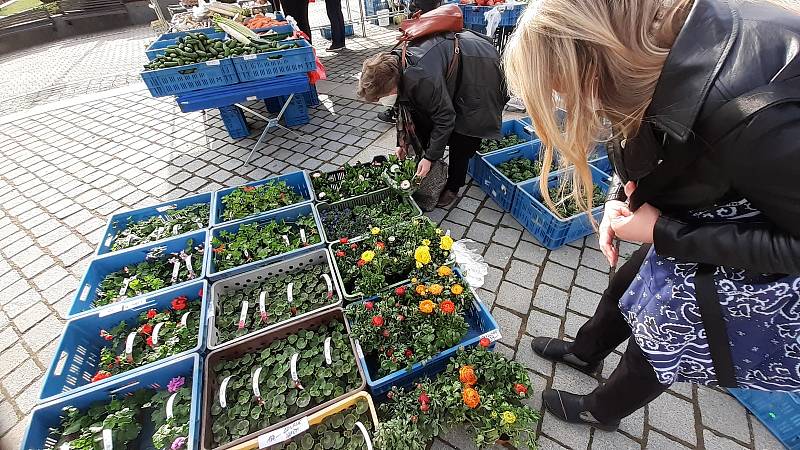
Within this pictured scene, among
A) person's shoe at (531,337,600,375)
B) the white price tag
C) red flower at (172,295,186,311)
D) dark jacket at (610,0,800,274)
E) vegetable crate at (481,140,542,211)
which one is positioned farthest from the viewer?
vegetable crate at (481,140,542,211)

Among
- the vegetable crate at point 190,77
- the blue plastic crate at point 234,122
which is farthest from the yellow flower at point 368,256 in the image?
the blue plastic crate at point 234,122

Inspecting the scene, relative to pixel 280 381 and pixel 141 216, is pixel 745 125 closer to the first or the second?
pixel 280 381

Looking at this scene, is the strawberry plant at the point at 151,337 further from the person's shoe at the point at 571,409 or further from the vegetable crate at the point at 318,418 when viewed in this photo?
the person's shoe at the point at 571,409

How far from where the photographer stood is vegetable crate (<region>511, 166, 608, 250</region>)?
9.84 ft

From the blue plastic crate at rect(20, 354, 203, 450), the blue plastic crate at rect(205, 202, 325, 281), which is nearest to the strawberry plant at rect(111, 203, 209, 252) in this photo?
the blue plastic crate at rect(205, 202, 325, 281)

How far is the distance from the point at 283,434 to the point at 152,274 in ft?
5.92

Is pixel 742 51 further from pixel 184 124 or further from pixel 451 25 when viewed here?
pixel 184 124

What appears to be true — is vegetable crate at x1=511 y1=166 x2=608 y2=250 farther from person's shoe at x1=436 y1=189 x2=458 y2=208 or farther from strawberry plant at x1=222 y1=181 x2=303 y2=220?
strawberry plant at x1=222 y1=181 x2=303 y2=220

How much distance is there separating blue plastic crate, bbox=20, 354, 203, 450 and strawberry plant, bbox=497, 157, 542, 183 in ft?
9.94

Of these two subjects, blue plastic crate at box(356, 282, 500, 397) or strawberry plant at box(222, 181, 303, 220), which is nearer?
blue plastic crate at box(356, 282, 500, 397)

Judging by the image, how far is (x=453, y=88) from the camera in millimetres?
2902

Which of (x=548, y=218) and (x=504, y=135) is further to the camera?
(x=504, y=135)

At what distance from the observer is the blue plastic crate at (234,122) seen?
492cm

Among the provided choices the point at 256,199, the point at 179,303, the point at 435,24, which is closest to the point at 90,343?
the point at 179,303
